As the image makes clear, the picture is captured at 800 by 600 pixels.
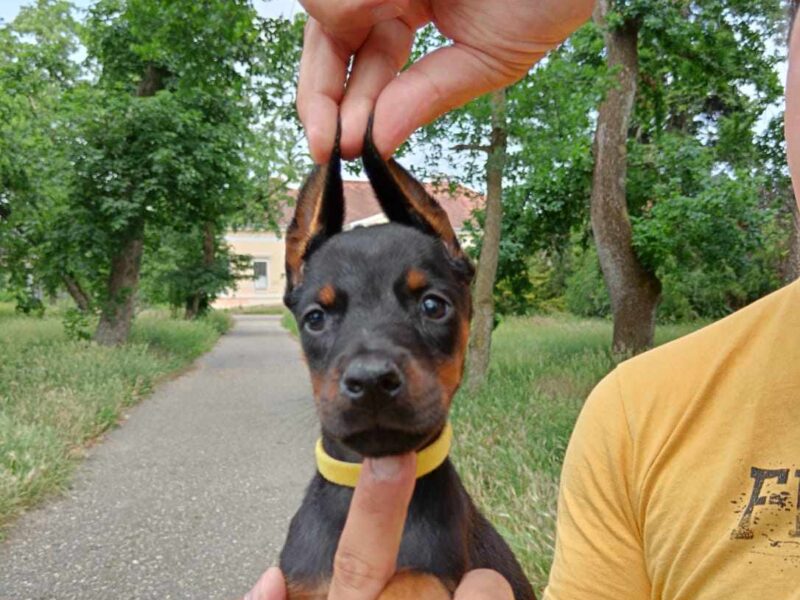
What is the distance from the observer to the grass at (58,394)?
6988mm

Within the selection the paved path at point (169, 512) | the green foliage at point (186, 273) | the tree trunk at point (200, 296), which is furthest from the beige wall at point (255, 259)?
the paved path at point (169, 512)

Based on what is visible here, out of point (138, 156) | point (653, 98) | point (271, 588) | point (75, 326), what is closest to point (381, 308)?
point (271, 588)

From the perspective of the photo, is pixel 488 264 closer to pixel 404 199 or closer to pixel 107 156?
pixel 404 199

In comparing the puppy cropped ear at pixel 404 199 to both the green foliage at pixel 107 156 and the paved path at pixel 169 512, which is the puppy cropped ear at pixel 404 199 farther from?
the green foliage at pixel 107 156

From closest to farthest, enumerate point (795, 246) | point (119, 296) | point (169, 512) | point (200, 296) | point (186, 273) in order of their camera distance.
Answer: point (795, 246) → point (169, 512) → point (119, 296) → point (186, 273) → point (200, 296)

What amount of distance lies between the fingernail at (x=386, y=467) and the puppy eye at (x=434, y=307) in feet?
1.08

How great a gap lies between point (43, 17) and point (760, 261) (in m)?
23.8

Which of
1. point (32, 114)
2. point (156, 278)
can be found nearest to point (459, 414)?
point (32, 114)

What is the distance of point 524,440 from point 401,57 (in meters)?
5.08

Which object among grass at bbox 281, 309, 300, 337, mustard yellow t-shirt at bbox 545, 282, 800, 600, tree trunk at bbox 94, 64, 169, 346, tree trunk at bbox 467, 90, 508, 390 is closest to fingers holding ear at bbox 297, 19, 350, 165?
grass at bbox 281, 309, 300, 337

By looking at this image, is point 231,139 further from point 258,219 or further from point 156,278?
point 156,278

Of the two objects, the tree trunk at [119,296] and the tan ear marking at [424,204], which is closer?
the tan ear marking at [424,204]

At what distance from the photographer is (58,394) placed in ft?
32.1

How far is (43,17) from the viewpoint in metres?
24.8
